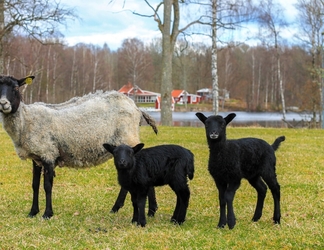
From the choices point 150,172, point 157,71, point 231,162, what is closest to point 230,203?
point 231,162

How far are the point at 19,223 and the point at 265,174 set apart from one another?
359 centimetres

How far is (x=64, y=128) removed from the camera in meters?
7.59

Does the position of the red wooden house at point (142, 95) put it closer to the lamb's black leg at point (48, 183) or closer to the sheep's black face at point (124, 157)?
the lamb's black leg at point (48, 183)

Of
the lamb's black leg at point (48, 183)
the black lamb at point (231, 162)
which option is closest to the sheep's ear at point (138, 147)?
→ the black lamb at point (231, 162)

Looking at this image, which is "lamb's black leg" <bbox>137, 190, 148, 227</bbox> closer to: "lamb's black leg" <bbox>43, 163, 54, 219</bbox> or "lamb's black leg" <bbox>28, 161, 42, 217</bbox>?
"lamb's black leg" <bbox>43, 163, 54, 219</bbox>

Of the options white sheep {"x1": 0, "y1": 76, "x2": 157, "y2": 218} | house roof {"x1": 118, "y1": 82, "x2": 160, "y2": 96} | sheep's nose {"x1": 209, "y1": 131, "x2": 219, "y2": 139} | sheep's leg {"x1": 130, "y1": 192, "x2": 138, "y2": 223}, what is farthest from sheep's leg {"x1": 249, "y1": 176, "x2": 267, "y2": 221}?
house roof {"x1": 118, "y1": 82, "x2": 160, "y2": 96}

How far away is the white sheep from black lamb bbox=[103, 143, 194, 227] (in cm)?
136

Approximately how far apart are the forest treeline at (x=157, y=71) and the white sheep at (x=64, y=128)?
46403mm

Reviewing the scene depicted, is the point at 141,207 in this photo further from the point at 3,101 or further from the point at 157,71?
the point at 157,71

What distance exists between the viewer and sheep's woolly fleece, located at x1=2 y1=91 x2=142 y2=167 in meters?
7.18

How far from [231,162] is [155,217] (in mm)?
1665

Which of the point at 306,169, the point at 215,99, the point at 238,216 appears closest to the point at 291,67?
the point at 215,99

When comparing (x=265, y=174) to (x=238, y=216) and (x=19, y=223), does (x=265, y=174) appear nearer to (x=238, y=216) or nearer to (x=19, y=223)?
(x=238, y=216)

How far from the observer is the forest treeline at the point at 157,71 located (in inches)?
2317
